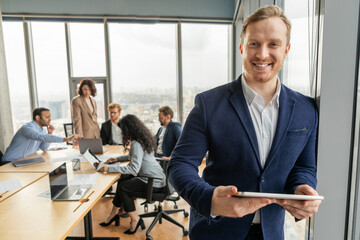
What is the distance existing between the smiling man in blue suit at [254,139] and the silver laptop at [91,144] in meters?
2.63

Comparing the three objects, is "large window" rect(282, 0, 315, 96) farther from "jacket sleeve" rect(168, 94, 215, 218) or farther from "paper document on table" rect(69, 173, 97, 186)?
"paper document on table" rect(69, 173, 97, 186)

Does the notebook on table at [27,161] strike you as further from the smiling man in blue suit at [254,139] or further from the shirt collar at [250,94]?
the shirt collar at [250,94]

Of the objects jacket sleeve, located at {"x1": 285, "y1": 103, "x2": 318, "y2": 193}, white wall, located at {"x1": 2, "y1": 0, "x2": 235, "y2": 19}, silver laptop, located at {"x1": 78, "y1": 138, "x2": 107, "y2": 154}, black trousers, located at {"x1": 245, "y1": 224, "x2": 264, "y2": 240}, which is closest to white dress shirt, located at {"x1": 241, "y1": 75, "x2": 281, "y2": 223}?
jacket sleeve, located at {"x1": 285, "y1": 103, "x2": 318, "y2": 193}

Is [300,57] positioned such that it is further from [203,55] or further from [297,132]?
[203,55]

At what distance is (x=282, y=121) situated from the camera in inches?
38.8

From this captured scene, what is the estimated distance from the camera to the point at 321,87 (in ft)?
3.61

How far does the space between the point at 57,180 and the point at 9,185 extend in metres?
0.69

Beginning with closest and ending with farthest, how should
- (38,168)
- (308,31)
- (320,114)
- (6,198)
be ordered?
(320,114) → (308,31) → (6,198) → (38,168)

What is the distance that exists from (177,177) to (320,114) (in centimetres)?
71

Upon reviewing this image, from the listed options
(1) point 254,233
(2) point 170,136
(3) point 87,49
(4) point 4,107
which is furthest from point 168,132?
(4) point 4,107

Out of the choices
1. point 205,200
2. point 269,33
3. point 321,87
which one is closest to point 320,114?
point 321,87

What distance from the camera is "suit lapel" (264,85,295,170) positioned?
969 millimetres

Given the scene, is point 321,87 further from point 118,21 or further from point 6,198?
point 118,21

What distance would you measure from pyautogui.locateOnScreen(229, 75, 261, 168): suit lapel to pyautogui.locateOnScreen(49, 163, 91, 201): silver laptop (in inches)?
64.6
